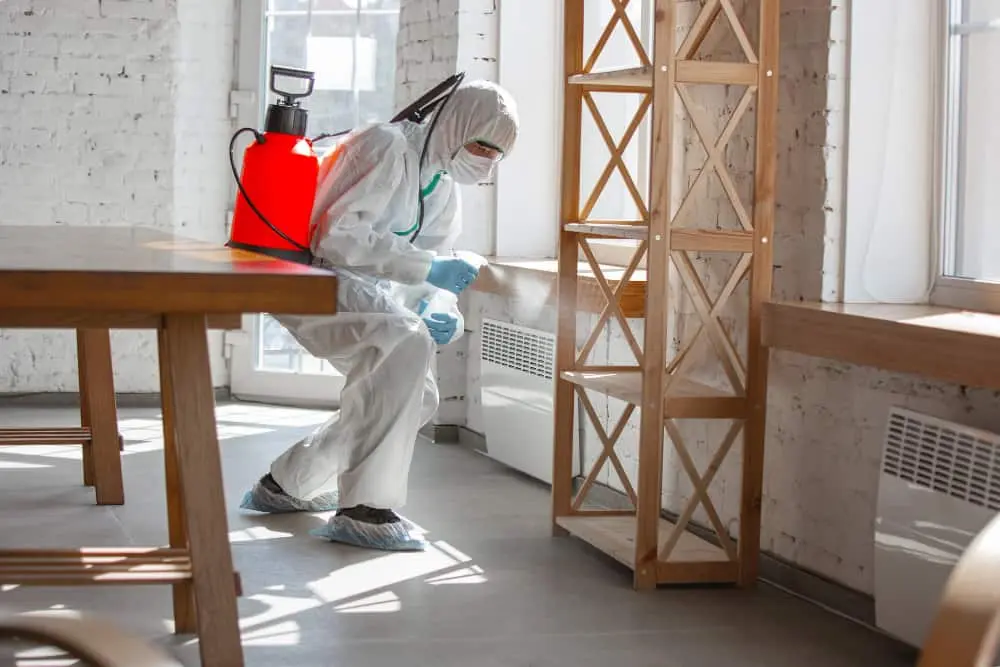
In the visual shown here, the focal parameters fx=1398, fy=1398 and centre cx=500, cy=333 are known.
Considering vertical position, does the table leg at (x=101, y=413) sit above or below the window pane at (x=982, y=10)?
below

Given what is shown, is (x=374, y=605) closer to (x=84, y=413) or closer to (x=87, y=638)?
(x=84, y=413)

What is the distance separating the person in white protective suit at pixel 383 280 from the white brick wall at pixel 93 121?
2.37 m

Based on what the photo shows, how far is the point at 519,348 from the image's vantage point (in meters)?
4.58

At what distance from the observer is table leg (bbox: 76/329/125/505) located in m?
4.01

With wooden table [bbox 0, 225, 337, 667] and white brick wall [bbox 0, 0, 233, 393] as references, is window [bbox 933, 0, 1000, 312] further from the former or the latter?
white brick wall [bbox 0, 0, 233, 393]

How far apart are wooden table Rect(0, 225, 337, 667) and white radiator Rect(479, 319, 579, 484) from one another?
213cm

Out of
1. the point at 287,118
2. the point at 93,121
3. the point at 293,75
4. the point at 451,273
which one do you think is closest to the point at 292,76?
the point at 293,75

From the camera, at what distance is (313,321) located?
3.66 metres

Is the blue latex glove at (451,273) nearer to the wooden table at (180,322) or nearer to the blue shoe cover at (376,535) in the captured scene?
the blue shoe cover at (376,535)

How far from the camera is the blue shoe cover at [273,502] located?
398 cm

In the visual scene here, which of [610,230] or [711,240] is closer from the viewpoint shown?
[711,240]

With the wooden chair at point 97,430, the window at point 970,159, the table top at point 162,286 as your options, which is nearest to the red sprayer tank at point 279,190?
the wooden chair at point 97,430

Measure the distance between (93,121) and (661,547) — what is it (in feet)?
11.4

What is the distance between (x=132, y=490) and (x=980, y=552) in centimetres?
347
